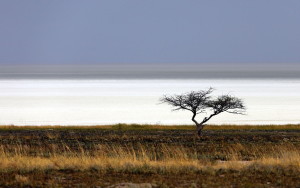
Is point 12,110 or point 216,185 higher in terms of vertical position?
point 12,110

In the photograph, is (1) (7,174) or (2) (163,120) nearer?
(1) (7,174)


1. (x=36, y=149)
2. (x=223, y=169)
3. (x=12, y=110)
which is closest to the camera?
(x=223, y=169)

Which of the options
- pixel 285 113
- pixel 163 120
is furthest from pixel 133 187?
pixel 285 113

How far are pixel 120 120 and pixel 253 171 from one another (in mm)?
55371

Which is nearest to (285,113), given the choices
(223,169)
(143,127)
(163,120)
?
(163,120)

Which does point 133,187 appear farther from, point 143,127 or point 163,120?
point 163,120

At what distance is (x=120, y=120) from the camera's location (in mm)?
72812

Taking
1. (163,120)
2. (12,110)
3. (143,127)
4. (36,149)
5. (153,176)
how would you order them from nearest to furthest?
(153,176), (36,149), (143,127), (163,120), (12,110)

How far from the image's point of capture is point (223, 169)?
18.1 metres

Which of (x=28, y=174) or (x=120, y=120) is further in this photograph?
(x=120, y=120)

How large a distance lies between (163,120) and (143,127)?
65.7ft

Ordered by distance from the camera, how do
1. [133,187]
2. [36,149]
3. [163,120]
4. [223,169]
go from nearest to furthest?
[133,187], [223,169], [36,149], [163,120]

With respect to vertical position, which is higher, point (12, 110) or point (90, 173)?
point (12, 110)

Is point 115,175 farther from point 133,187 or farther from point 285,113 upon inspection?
point 285,113
